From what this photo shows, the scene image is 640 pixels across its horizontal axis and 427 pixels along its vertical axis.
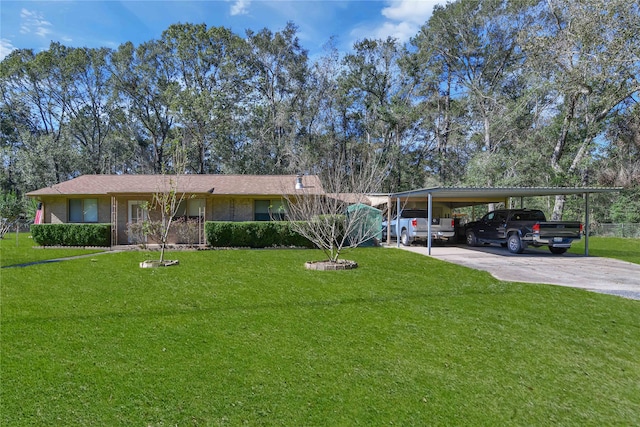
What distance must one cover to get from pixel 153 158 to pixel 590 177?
41.4 metres

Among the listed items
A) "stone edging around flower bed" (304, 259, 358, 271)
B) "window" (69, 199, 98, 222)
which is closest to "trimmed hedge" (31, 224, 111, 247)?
"window" (69, 199, 98, 222)

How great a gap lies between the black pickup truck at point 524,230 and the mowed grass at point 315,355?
671 cm

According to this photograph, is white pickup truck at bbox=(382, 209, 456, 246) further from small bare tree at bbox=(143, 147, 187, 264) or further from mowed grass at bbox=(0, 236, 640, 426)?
small bare tree at bbox=(143, 147, 187, 264)

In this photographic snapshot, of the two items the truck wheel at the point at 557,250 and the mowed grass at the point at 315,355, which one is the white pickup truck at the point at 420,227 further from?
the mowed grass at the point at 315,355

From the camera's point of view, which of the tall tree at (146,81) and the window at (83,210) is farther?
the tall tree at (146,81)

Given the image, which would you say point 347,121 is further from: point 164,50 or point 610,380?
point 610,380

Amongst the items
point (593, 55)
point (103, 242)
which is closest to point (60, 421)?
point (103, 242)

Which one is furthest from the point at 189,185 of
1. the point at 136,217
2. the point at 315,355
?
the point at 315,355

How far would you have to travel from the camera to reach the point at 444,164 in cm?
3288

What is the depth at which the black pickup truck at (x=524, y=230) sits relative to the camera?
14.0 metres

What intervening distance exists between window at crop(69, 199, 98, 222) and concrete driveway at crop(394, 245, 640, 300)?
17.7m

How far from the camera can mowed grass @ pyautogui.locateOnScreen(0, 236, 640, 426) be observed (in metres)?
3.37

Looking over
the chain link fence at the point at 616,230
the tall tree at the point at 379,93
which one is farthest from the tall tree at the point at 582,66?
the tall tree at the point at 379,93

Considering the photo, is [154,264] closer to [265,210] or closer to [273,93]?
[265,210]
